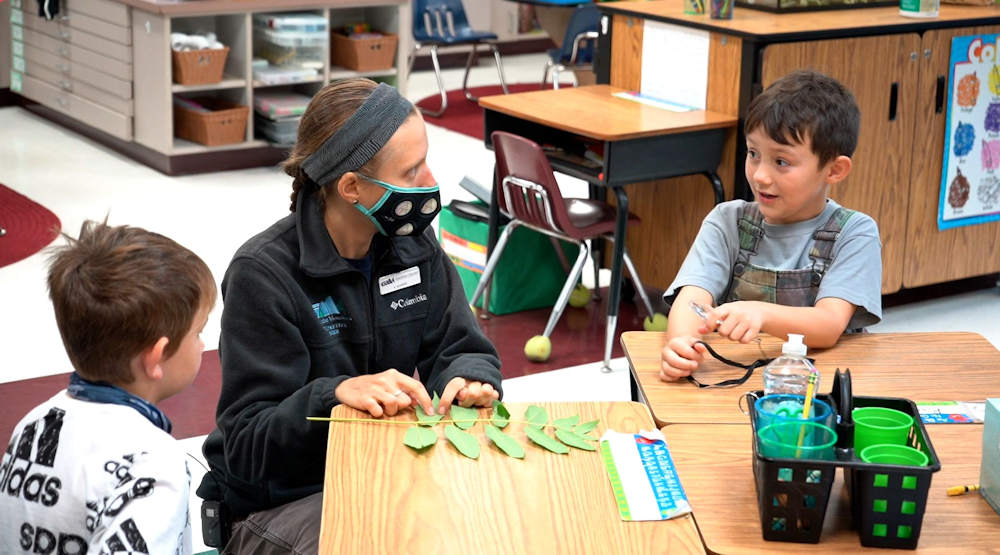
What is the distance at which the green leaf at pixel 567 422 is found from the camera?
185 cm

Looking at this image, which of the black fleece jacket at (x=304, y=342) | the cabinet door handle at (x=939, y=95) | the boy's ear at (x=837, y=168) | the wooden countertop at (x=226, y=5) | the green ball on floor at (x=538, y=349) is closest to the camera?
the black fleece jacket at (x=304, y=342)

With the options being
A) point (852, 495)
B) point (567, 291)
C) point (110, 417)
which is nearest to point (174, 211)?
point (567, 291)

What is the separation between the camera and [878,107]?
4.33m

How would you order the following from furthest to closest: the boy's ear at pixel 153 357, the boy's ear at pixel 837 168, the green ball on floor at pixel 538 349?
1. the green ball on floor at pixel 538 349
2. the boy's ear at pixel 837 168
3. the boy's ear at pixel 153 357

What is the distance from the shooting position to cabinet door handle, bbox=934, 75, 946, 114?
4465 mm

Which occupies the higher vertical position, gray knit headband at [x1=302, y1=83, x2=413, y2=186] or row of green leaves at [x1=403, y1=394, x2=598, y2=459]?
gray knit headband at [x1=302, y1=83, x2=413, y2=186]

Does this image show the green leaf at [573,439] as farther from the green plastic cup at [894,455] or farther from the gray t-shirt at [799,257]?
the gray t-shirt at [799,257]

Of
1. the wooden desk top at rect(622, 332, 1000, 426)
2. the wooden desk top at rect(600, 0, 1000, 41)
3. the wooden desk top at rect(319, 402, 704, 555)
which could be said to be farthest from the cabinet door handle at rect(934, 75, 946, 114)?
the wooden desk top at rect(319, 402, 704, 555)

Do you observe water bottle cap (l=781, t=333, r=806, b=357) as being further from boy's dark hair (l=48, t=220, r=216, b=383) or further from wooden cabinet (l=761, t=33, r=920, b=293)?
wooden cabinet (l=761, t=33, r=920, b=293)

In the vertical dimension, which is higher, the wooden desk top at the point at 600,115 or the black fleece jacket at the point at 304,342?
the wooden desk top at the point at 600,115

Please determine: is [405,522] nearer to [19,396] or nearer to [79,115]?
[19,396]

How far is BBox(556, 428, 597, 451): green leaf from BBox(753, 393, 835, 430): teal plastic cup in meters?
0.26

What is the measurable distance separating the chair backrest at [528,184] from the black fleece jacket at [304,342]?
1827mm

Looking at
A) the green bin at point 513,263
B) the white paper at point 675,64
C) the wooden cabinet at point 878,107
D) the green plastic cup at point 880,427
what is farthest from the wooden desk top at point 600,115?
the green plastic cup at point 880,427
